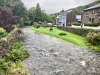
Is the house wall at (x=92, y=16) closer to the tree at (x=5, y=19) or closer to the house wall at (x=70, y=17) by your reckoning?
the house wall at (x=70, y=17)

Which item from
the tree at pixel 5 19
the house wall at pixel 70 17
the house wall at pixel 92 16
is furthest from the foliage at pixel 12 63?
the house wall at pixel 70 17

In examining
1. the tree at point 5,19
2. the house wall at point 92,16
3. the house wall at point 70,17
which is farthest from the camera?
the house wall at point 70,17

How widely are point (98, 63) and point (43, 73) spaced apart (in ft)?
A: 22.0

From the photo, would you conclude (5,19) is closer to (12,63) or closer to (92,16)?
(12,63)

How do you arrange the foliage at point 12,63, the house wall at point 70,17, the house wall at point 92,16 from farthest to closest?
1. the house wall at point 70,17
2. the house wall at point 92,16
3. the foliage at point 12,63

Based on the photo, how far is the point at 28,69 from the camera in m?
13.1

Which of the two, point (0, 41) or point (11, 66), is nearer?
point (11, 66)

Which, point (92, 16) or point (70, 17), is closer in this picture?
point (92, 16)

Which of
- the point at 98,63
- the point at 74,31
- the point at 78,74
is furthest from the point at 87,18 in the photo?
the point at 78,74

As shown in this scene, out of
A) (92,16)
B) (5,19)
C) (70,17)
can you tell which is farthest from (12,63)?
(70,17)

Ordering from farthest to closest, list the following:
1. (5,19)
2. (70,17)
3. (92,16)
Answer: (70,17) < (92,16) < (5,19)

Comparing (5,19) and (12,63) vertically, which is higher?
(5,19)

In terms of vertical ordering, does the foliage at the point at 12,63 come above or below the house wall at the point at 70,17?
below

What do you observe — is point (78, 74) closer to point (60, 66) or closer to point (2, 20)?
point (60, 66)
